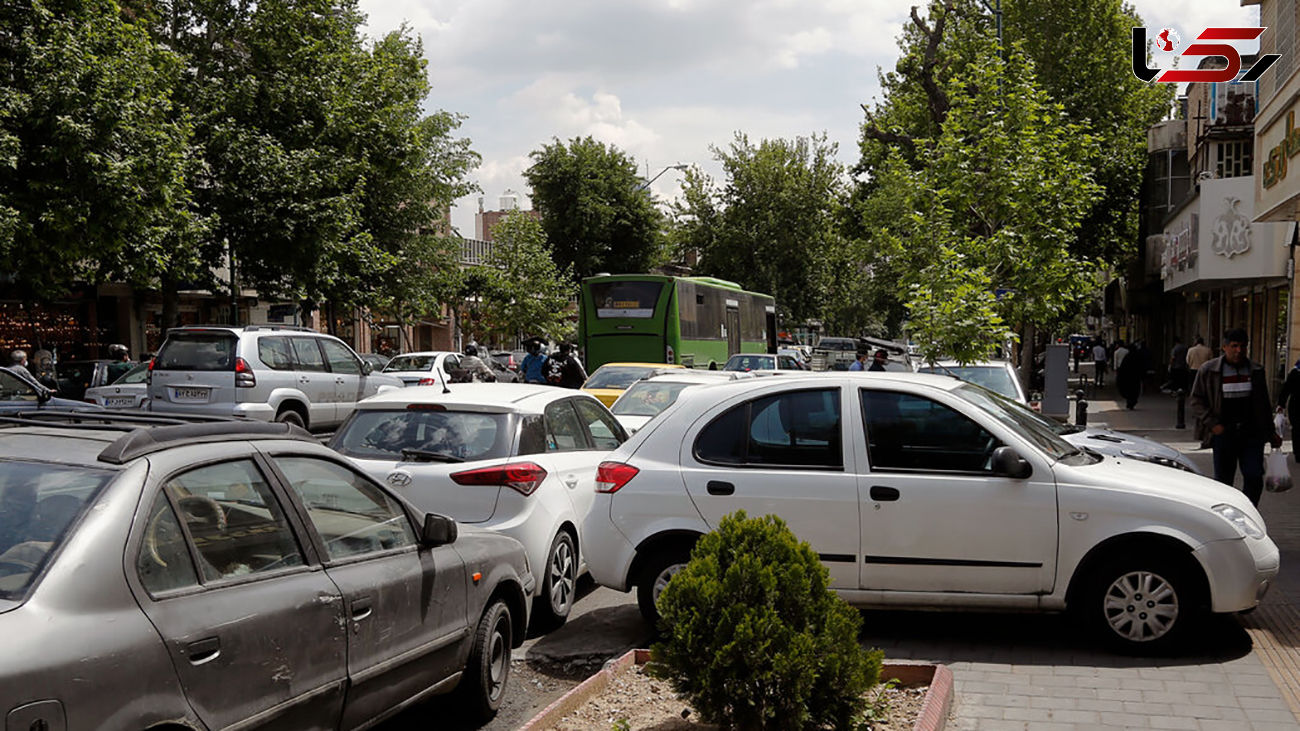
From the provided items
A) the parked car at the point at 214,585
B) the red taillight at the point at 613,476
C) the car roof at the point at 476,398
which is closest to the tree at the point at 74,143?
the car roof at the point at 476,398

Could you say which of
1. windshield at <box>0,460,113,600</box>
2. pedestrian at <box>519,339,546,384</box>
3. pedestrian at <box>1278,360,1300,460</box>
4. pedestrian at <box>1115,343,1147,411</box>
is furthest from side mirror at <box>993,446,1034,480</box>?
pedestrian at <box>1115,343,1147,411</box>

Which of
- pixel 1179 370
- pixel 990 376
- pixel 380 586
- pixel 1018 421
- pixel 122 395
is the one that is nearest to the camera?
pixel 380 586

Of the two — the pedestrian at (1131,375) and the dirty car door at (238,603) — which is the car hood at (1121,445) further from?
the pedestrian at (1131,375)

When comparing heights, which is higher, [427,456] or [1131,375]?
[427,456]

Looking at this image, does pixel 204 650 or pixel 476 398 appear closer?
pixel 204 650

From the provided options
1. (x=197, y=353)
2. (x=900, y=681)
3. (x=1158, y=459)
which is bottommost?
(x=900, y=681)

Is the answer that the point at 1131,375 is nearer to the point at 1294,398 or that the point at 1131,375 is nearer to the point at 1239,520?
the point at 1294,398

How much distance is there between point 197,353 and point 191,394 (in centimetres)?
62

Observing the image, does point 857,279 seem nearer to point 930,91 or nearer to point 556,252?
point 556,252

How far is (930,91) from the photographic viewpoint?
2547 cm

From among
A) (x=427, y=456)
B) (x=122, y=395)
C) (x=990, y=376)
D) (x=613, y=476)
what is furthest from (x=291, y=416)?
(x=613, y=476)

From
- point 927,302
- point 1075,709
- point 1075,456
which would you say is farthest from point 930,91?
point 1075,709

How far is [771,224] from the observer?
5681cm

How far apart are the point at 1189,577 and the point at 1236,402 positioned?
4.09 meters
